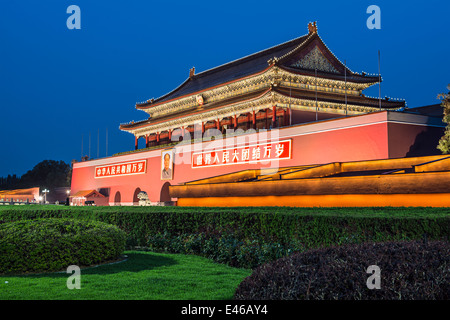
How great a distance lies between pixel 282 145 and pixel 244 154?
280cm

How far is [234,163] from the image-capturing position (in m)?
24.5

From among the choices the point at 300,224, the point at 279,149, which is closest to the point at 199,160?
the point at 279,149

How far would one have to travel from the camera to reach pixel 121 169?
1369 inches

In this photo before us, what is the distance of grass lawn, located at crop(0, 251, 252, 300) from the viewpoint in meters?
5.65

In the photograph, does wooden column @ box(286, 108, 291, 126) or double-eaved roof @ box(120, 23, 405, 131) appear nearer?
wooden column @ box(286, 108, 291, 126)

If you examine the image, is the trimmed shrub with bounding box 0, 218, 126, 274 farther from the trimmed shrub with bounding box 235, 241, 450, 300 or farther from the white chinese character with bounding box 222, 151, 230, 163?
the white chinese character with bounding box 222, 151, 230, 163

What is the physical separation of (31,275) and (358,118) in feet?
49.2

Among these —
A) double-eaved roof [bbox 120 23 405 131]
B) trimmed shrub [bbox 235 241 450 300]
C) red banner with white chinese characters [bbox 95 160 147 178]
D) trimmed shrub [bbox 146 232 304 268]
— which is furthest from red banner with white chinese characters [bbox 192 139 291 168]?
trimmed shrub [bbox 235 241 450 300]

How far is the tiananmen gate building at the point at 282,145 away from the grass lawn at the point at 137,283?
591 cm

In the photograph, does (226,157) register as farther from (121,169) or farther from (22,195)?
(22,195)

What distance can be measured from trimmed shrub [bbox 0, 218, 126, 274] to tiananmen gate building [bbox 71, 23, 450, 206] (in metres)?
6.81

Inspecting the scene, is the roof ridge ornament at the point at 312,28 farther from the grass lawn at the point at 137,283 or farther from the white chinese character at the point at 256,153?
the grass lawn at the point at 137,283

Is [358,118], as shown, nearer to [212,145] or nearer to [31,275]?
[212,145]
